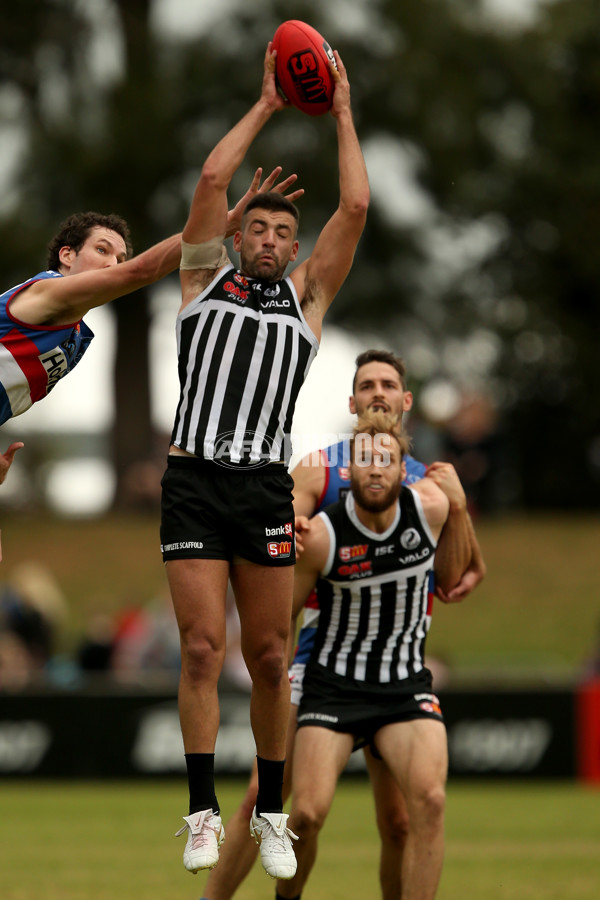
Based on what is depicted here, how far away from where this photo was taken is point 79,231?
6.70 metres

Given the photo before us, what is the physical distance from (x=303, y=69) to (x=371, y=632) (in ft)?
9.41

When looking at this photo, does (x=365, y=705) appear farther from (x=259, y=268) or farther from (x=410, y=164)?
(x=410, y=164)

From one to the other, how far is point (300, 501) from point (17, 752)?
8.68 meters

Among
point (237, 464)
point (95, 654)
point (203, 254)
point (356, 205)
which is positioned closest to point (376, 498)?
point (237, 464)

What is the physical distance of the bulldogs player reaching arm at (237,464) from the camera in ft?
20.1

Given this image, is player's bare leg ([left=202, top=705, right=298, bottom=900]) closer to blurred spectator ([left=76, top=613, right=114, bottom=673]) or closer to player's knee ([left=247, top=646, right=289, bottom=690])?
player's knee ([left=247, top=646, right=289, bottom=690])

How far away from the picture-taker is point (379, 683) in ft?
24.0

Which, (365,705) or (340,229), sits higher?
(340,229)

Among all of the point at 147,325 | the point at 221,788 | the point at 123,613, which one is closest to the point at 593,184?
the point at 147,325

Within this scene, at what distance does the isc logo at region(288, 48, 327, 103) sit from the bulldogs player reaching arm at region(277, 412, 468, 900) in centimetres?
168

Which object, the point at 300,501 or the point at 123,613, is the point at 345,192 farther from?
the point at 123,613

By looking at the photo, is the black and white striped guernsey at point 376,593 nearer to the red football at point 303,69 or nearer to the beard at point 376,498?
the beard at point 376,498

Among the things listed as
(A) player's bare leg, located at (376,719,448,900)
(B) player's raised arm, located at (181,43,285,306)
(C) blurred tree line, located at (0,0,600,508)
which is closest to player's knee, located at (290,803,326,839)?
(A) player's bare leg, located at (376,719,448,900)

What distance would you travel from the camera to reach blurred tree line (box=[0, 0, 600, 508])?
25422 mm
